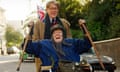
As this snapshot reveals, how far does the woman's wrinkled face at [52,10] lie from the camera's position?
6.54 metres

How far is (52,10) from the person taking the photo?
6594mm

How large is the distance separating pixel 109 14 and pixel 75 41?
26314 mm

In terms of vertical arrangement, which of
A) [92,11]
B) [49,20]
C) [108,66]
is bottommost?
[108,66]

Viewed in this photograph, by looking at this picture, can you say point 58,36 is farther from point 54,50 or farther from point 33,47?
point 33,47

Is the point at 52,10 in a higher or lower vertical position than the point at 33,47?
higher

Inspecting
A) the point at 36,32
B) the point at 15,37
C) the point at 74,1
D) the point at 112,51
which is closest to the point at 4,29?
the point at 15,37

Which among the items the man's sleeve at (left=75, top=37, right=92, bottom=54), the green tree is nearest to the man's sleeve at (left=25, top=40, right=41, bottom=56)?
the man's sleeve at (left=75, top=37, right=92, bottom=54)

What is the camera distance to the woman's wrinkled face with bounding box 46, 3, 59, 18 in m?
6.54

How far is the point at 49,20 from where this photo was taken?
6.76m

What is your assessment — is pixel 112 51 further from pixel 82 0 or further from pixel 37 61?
pixel 37 61

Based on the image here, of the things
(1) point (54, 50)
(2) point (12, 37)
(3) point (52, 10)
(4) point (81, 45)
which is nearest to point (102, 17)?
(3) point (52, 10)

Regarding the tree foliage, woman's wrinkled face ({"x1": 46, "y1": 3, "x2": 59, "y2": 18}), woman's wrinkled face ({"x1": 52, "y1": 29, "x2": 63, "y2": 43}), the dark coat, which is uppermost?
the tree foliage

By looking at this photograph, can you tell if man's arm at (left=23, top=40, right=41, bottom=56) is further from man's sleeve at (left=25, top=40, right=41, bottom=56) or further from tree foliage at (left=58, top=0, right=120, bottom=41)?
tree foliage at (left=58, top=0, right=120, bottom=41)

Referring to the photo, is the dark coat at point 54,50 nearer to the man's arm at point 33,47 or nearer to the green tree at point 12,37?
the man's arm at point 33,47
